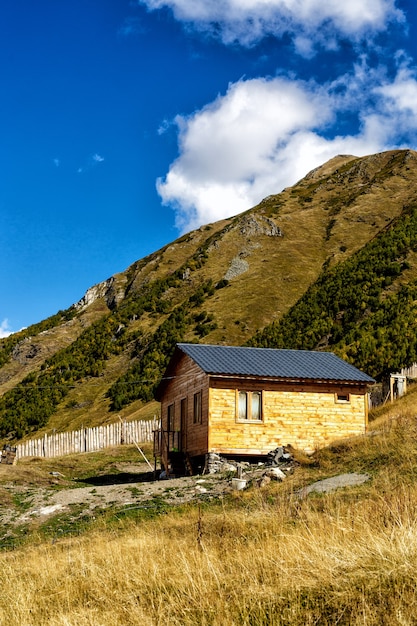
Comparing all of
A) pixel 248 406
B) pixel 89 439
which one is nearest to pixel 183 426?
pixel 248 406

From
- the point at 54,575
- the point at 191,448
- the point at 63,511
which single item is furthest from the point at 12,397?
the point at 54,575

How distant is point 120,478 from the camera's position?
30.7 metres

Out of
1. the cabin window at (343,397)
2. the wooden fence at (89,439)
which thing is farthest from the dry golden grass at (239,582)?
the wooden fence at (89,439)

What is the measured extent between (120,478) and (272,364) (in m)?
8.37

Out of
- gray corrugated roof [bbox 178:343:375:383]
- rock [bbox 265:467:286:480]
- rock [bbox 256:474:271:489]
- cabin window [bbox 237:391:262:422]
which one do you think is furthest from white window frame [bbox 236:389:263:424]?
rock [bbox 256:474:271:489]

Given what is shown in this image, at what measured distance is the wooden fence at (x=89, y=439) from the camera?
37.8 metres

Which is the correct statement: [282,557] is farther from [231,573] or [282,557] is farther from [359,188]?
[359,188]

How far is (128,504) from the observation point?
20.1 m

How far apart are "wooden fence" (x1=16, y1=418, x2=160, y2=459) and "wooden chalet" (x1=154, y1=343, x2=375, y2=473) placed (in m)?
9.94

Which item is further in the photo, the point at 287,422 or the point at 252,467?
the point at 287,422

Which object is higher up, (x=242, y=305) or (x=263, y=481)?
(x=242, y=305)

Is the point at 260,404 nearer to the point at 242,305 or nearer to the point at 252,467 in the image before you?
the point at 252,467

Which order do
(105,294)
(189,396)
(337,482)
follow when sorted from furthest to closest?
(105,294) → (189,396) → (337,482)

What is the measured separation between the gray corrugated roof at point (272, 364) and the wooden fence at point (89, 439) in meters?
10.6
